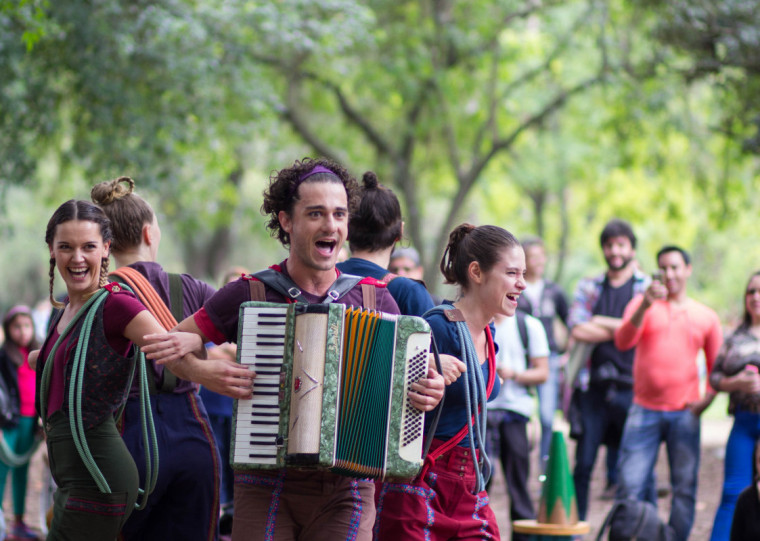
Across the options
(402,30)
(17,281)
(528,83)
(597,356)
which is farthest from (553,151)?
(17,281)

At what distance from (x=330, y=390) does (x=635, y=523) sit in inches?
142

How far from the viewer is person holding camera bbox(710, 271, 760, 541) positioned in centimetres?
677

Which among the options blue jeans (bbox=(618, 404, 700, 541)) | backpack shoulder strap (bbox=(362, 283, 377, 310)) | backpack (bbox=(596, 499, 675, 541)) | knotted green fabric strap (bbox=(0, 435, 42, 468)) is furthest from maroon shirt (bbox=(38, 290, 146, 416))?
knotted green fabric strap (bbox=(0, 435, 42, 468))

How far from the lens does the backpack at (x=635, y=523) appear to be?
6.51m

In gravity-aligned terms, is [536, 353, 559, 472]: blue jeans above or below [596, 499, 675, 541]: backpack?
above

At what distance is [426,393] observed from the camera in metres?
3.74

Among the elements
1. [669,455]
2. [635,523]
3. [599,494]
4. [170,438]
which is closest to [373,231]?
[170,438]

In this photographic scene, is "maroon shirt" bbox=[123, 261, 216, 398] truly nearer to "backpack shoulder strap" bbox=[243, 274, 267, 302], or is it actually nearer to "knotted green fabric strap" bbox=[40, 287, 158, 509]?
"knotted green fabric strap" bbox=[40, 287, 158, 509]

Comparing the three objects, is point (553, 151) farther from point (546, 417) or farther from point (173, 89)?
point (546, 417)

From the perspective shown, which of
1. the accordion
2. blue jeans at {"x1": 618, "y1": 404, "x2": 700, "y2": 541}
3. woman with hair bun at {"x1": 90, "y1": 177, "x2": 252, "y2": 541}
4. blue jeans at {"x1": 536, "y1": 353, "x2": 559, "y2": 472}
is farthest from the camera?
blue jeans at {"x1": 536, "y1": 353, "x2": 559, "y2": 472}

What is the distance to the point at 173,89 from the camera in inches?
506

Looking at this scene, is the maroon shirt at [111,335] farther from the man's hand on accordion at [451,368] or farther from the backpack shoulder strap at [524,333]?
the backpack shoulder strap at [524,333]

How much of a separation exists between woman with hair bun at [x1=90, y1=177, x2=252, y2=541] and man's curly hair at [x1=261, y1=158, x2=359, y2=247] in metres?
0.80

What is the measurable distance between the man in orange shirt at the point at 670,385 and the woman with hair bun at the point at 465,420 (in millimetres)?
2995
